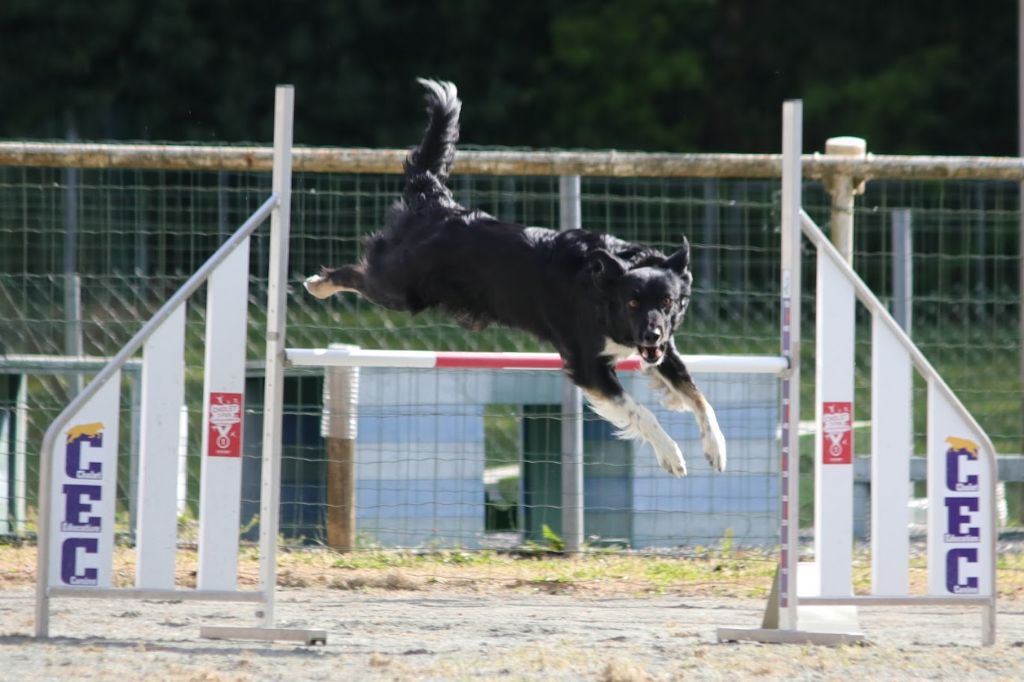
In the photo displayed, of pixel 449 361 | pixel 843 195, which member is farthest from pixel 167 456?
pixel 843 195

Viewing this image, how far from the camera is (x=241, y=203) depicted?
30.5 feet

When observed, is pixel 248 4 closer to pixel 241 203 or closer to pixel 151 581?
pixel 241 203

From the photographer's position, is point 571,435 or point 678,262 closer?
point 678,262

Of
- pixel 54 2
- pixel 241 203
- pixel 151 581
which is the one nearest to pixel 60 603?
pixel 151 581

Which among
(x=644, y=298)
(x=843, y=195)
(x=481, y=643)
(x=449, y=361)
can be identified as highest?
(x=843, y=195)

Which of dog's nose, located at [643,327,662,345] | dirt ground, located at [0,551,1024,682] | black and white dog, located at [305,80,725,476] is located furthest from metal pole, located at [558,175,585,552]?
dog's nose, located at [643,327,662,345]

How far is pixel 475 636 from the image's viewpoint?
466cm

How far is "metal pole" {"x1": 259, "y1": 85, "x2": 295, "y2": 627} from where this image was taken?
451 cm

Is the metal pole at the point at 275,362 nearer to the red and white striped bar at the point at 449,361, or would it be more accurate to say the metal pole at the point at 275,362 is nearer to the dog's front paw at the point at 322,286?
the red and white striped bar at the point at 449,361

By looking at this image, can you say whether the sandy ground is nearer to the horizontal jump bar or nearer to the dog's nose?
the horizontal jump bar

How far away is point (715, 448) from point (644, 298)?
574 millimetres

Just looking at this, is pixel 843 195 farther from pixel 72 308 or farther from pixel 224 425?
pixel 72 308

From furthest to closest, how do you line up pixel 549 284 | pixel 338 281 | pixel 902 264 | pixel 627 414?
pixel 902 264
pixel 338 281
pixel 549 284
pixel 627 414

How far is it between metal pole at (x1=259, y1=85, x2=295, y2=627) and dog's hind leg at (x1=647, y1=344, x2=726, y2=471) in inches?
50.8
